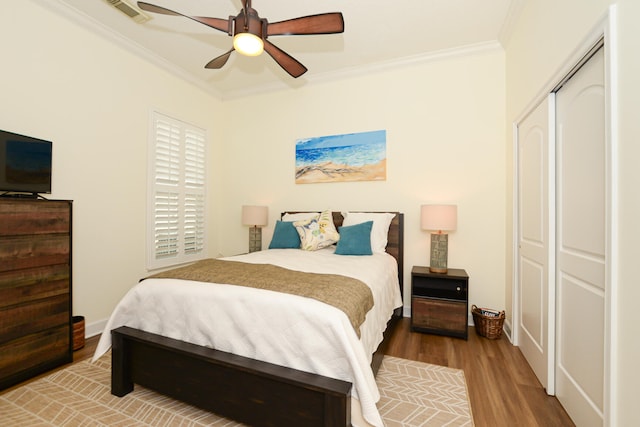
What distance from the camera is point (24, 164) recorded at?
2.08 metres

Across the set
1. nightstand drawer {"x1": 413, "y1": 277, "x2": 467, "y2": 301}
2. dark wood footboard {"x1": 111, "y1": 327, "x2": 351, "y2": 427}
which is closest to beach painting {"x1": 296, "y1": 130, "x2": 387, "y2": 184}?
nightstand drawer {"x1": 413, "y1": 277, "x2": 467, "y2": 301}

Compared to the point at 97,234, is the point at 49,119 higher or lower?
higher

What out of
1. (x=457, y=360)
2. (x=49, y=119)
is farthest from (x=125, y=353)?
(x=457, y=360)

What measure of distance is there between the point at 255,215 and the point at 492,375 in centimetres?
298

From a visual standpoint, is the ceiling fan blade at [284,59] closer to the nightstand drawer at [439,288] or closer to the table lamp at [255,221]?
the table lamp at [255,221]

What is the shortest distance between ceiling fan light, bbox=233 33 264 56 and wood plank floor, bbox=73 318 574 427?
2590 mm

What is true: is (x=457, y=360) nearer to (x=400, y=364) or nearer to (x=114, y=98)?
(x=400, y=364)

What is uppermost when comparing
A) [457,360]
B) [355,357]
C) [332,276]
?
[332,276]

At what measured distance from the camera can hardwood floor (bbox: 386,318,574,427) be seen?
1.66 m

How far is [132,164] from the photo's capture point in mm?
3115

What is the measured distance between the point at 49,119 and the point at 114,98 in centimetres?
66

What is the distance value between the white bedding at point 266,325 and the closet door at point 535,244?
43.4 inches

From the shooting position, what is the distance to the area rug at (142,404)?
5.26ft

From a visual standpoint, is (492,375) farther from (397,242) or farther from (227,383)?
(227,383)
